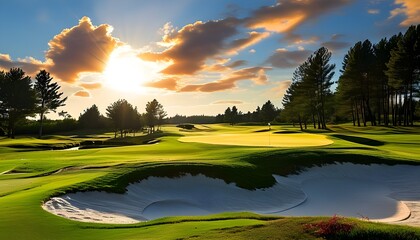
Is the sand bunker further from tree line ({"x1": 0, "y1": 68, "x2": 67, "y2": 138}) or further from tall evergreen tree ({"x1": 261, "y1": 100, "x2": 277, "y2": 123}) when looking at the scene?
tall evergreen tree ({"x1": 261, "y1": 100, "x2": 277, "y2": 123})

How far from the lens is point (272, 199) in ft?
73.4

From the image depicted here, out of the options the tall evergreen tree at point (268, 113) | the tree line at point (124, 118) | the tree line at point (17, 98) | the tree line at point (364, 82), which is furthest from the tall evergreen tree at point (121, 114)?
the tall evergreen tree at point (268, 113)

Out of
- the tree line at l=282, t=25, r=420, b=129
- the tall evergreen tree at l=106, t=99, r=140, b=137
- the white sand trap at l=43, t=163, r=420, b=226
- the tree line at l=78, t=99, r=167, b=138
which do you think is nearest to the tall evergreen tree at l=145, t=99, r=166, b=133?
the tree line at l=78, t=99, r=167, b=138

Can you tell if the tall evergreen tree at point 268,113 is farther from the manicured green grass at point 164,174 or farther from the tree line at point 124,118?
the manicured green grass at point 164,174

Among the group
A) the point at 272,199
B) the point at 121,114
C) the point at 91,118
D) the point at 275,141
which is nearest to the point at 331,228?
the point at 272,199

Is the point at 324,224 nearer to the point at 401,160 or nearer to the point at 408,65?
the point at 401,160

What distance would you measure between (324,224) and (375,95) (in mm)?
79692

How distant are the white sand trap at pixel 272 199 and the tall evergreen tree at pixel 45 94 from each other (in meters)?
76.5

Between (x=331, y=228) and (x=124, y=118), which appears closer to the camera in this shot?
(x=331, y=228)

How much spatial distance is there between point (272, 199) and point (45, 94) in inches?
3230

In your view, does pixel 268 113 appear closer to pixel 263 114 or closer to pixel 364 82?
pixel 263 114

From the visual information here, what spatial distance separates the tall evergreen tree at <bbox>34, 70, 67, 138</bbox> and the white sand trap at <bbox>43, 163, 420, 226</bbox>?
7650 cm

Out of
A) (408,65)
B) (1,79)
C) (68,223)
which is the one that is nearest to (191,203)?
(68,223)

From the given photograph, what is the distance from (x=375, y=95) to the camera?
80812 millimetres
